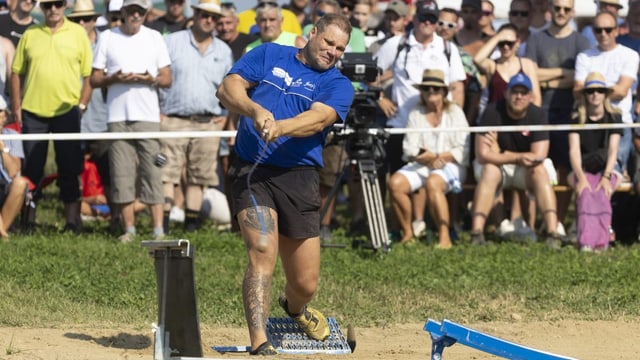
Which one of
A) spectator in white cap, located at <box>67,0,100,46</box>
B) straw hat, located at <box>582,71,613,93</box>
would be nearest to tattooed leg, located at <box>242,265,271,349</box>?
straw hat, located at <box>582,71,613,93</box>

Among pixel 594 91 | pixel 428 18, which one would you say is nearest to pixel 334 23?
pixel 428 18

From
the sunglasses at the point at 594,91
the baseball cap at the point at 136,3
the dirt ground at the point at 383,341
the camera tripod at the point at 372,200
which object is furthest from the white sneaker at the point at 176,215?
the sunglasses at the point at 594,91

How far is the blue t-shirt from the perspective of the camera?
780 cm

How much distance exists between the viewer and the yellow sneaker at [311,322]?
857 centimetres

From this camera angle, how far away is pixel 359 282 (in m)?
11.1

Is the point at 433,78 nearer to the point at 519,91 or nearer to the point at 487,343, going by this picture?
the point at 519,91

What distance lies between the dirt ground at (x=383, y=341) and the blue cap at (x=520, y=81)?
352cm

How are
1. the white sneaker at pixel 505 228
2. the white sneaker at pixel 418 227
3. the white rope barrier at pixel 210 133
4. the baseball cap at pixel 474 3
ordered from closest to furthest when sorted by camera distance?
the white rope barrier at pixel 210 133, the white sneaker at pixel 418 227, the white sneaker at pixel 505 228, the baseball cap at pixel 474 3

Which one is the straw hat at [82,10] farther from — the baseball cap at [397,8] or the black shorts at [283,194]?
the black shorts at [283,194]

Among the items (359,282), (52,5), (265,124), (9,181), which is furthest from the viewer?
(52,5)

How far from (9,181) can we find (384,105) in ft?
13.0

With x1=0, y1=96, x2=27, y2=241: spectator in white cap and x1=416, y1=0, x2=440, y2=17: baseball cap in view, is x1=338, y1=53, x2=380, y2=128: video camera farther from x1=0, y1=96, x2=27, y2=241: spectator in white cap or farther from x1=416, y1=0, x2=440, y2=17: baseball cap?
x1=0, y1=96, x2=27, y2=241: spectator in white cap

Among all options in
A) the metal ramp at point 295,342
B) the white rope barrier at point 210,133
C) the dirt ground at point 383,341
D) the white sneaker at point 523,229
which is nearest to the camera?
the dirt ground at point 383,341

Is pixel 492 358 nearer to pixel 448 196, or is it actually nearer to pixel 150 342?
pixel 150 342
